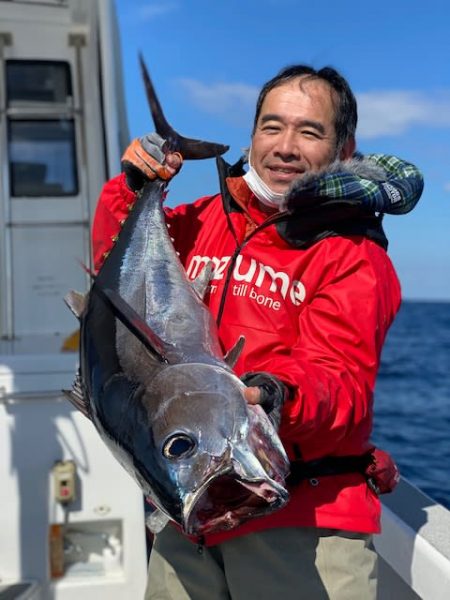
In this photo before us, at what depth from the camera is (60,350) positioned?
403 centimetres

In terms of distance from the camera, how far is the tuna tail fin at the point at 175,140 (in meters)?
1.99

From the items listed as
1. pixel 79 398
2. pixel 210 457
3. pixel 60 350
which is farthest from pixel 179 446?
pixel 60 350

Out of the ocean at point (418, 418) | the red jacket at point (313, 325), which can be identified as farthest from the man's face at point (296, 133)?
the ocean at point (418, 418)

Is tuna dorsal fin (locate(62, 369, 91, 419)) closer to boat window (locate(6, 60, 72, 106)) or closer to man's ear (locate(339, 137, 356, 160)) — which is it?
man's ear (locate(339, 137, 356, 160))

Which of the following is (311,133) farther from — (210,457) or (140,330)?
(210,457)

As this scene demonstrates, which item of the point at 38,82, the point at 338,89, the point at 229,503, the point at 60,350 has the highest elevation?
the point at 38,82

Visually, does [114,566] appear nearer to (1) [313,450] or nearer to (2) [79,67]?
(1) [313,450]

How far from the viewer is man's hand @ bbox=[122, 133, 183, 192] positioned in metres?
2.02

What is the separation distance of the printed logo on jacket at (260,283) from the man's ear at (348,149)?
393mm

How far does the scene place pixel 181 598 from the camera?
2033 mm

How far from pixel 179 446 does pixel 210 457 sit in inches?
2.4

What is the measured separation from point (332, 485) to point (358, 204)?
2.34 ft

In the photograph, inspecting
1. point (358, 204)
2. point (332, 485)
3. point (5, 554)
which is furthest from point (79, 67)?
point (332, 485)

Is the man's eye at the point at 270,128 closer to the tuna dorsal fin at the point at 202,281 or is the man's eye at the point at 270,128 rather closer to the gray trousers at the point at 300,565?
the tuna dorsal fin at the point at 202,281
